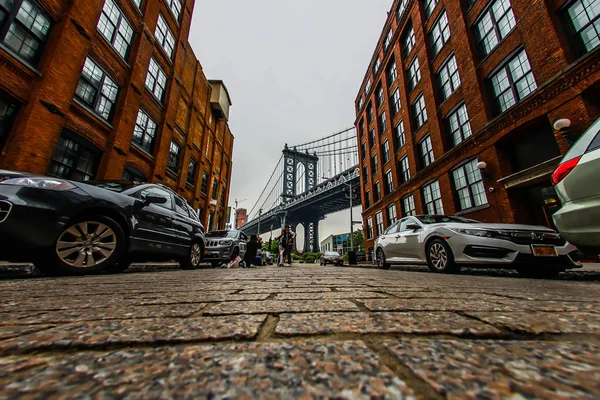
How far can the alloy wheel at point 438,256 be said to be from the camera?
16.3 feet

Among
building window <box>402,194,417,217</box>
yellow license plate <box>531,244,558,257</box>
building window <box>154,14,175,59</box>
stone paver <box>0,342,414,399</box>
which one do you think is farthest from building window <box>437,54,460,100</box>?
stone paver <box>0,342,414,399</box>

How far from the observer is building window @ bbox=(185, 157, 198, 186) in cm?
1598

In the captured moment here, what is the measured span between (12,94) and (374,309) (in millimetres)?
9719

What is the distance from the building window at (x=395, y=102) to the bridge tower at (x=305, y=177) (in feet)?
117

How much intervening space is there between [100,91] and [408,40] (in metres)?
18.4

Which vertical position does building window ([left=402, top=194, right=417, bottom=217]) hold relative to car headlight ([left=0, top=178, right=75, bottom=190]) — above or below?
above

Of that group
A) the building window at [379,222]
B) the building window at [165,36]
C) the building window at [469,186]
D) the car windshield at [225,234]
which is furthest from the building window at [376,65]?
the car windshield at [225,234]

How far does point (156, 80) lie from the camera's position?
492 inches

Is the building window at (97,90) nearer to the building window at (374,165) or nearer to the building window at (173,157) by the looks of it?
the building window at (173,157)

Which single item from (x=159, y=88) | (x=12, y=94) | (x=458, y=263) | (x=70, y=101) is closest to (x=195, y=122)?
(x=159, y=88)

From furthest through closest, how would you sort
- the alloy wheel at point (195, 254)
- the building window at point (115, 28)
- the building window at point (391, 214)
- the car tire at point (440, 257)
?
1. the building window at point (391, 214)
2. the building window at point (115, 28)
3. the alloy wheel at point (195, 254)
4. the car tire at point (440, 257)

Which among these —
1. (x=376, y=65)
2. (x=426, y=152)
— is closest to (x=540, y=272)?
(x=426, y=152)

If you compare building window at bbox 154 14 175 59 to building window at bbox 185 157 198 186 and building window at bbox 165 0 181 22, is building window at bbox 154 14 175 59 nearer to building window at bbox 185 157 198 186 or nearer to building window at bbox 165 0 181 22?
building window at bbox 165 0 181 22

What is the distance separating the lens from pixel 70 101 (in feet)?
25.2
